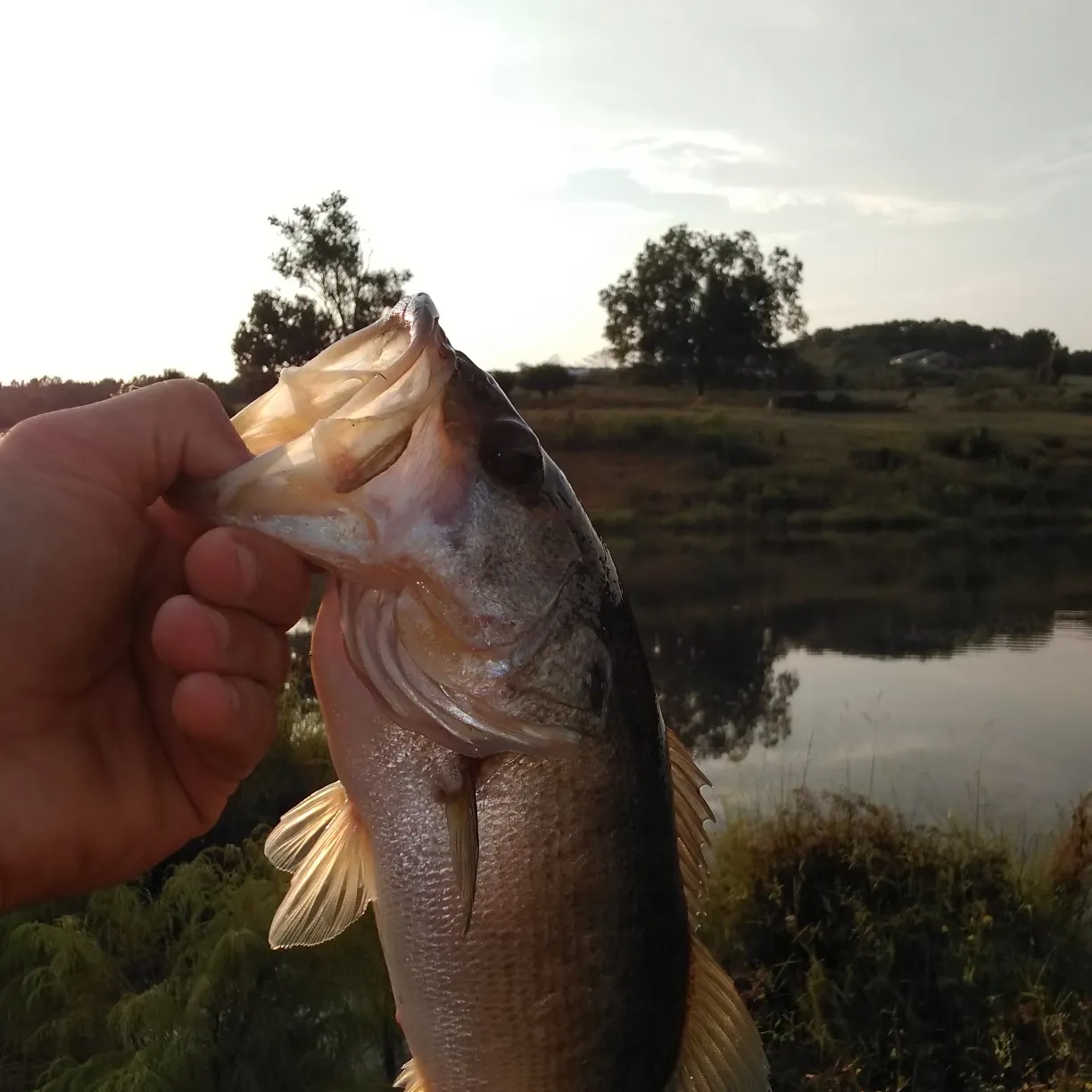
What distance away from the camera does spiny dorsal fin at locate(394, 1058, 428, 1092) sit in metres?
1.99

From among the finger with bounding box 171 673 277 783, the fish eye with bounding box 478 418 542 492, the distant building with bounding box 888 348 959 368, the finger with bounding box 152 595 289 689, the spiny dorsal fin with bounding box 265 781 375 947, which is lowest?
the spiny dorsal fin with bounding box 265 781 375 947

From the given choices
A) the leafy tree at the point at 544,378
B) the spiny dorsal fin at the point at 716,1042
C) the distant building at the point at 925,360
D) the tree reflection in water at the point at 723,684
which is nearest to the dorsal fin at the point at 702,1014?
the spiny dorsal fin at the point at 716,1042

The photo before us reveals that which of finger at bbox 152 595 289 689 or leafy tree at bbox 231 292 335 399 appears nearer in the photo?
finger at bbox 152 595 289 689

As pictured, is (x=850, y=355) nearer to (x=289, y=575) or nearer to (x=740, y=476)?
(x=740, y=476)

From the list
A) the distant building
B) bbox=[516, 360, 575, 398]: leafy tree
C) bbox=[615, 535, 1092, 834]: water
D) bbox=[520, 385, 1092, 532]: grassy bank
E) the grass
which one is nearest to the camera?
the grass

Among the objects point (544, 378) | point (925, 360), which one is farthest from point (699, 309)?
point (925, 360)

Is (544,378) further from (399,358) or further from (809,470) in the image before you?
(399,358)

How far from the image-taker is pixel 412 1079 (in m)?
2.02

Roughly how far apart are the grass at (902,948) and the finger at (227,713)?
13.2 feet

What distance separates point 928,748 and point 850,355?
248 ft

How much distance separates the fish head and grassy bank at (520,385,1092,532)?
94.0ft

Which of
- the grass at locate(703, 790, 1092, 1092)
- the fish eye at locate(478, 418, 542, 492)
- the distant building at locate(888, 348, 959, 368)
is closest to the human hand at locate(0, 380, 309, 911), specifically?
the fish eye at locate(478, 418, 542, 492)

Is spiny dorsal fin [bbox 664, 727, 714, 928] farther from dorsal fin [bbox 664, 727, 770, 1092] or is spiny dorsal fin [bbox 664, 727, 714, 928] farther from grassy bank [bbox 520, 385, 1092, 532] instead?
grassy bank [bbox 520, 385, 1092, 532]

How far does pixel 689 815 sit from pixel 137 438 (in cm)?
130
